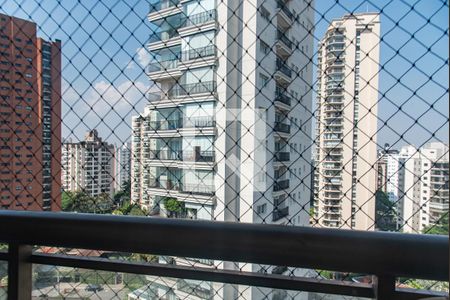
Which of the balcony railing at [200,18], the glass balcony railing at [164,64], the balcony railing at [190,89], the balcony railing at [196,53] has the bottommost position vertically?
the balcony railing at [190,89]

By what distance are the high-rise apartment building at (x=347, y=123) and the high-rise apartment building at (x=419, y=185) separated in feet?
0.31

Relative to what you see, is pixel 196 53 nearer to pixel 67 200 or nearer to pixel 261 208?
pixel 261 208

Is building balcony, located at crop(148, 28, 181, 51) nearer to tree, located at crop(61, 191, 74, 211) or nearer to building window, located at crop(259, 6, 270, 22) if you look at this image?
building window, located at crop(259, 6, 270, 22)

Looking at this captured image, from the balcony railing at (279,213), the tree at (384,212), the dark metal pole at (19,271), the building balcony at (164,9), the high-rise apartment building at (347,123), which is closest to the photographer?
the dark metal pole at (19,271)

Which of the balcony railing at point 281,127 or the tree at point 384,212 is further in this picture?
the balcony railing at point 281,127

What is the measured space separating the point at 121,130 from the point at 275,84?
0.71m

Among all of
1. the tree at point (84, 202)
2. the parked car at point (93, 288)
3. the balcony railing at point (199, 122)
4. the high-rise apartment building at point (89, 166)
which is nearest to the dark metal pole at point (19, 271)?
the parked car at point (93, 288)

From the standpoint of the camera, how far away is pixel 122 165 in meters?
1.55

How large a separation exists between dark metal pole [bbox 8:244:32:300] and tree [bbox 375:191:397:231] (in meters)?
1.03

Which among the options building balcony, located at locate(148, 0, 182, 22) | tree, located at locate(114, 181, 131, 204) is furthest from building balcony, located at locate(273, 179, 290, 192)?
building balcony, located at locate(148, 0, 182, 22)

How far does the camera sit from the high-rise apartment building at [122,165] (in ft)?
→ 4.99

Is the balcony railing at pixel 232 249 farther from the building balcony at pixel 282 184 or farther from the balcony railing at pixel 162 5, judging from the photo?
the balcony railing at pixel 162 5

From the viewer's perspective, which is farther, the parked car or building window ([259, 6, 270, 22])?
building window ([259, 6, 270, 22])

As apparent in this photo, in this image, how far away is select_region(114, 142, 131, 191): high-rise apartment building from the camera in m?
1.52
